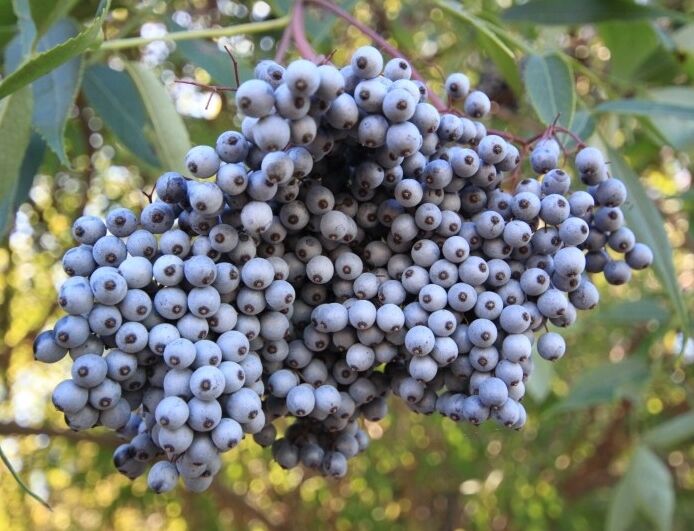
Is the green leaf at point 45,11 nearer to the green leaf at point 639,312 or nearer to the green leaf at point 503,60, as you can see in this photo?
the green leaf at point 503,60

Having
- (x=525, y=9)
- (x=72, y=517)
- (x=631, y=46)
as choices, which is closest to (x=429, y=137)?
(x=525, y=9)

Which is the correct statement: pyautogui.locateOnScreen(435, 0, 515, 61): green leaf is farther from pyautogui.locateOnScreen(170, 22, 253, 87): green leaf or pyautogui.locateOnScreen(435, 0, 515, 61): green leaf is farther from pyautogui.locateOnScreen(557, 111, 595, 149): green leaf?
pyautogui.locateOnScreen(170, 22, 253, 87): green leaf

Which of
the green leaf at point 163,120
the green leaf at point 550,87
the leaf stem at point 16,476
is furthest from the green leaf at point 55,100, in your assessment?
the green leaf at point 550,87

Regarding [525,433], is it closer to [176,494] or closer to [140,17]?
[176,494]

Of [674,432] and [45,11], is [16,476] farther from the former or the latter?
[674,432]

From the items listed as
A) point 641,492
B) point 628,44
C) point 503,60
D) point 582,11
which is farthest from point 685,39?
point 641,492

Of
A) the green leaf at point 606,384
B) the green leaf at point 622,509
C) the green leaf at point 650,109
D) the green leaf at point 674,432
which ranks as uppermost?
the green leaf at point 650,109
